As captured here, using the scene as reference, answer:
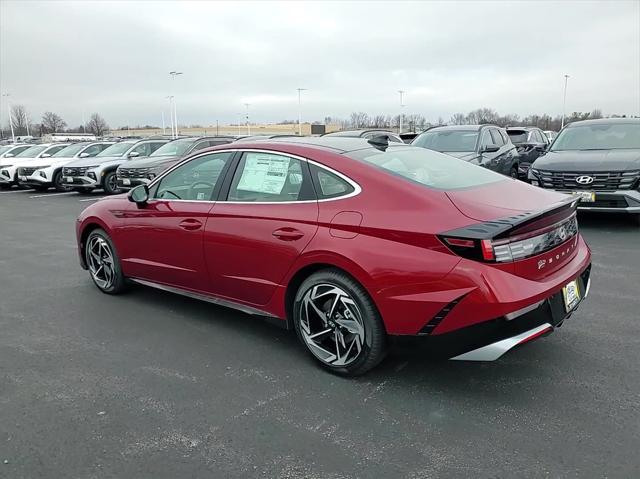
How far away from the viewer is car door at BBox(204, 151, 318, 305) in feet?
11.6

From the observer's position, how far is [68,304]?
511 centimetres

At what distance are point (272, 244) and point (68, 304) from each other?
8.83 ft

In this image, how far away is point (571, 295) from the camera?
3.26 metres

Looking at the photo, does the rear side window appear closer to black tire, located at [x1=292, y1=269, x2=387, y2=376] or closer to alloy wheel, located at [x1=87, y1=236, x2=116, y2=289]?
black tire, located at [x1=292, y1=269, x2=387, y2=376]

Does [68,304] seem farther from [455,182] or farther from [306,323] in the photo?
[455,182]

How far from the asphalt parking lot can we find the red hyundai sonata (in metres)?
0.33

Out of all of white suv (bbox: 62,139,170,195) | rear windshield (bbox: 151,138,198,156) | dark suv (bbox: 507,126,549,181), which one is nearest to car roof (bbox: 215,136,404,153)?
dark suv (bbox: 507,126,549,181)

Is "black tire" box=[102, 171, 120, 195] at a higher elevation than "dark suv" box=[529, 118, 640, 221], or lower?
lower

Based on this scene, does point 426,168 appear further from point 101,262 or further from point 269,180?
point 101,262

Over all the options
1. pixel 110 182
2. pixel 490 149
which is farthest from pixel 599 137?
pixel 110 182

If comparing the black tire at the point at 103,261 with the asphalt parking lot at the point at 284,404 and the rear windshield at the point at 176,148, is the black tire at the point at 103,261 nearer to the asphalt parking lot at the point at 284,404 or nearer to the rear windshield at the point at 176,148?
the asphalt parking lot at the point at 284,404

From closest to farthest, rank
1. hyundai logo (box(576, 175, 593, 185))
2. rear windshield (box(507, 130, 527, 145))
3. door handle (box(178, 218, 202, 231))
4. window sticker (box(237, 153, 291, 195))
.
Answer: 1. window sticker (box(237, 153, 291, 195))
2. door handle (box(178, 218, 202, 231))
3. hyundai logo (box(576, 175, 593, 185))
4. rear windshield (box(507, 130, 527, 145))

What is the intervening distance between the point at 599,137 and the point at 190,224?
7.95 metres

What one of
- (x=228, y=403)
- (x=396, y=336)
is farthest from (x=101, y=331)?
(x=396, y=336)
